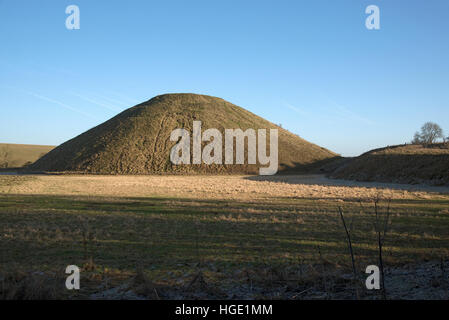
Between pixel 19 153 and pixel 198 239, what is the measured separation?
151551 mm

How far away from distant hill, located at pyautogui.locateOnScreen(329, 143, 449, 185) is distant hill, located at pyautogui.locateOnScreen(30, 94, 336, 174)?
2559 centimetres

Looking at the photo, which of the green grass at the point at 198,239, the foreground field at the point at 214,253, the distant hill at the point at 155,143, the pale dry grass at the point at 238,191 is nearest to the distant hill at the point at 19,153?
the distant hill at the point at 155,143

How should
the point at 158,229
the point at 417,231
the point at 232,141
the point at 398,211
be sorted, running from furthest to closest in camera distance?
the point at 232,141
the point at 398,211
the point at 158,229
the point at 417,231

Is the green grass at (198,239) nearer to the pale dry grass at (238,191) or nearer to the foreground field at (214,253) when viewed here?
the foreground field at (214,253)

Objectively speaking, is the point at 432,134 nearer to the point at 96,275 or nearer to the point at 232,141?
the point at 232,141

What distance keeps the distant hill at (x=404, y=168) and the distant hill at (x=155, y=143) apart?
25594 millimetres

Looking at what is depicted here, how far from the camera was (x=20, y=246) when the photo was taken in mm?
9930

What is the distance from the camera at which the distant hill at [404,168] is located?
132ft

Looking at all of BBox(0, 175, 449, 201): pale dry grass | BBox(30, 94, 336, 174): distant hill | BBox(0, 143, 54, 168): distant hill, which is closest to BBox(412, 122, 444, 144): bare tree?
BBox(30, 94, 336, 174): distant hill

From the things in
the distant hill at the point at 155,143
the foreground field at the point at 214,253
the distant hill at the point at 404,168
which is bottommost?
the foreground field at the point at 214,253

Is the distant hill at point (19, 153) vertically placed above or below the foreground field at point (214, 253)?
above

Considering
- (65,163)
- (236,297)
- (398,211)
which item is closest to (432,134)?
(398,211)

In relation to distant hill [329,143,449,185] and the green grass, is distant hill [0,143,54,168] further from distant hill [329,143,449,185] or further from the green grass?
the green grass

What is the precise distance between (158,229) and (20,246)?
4.63m
